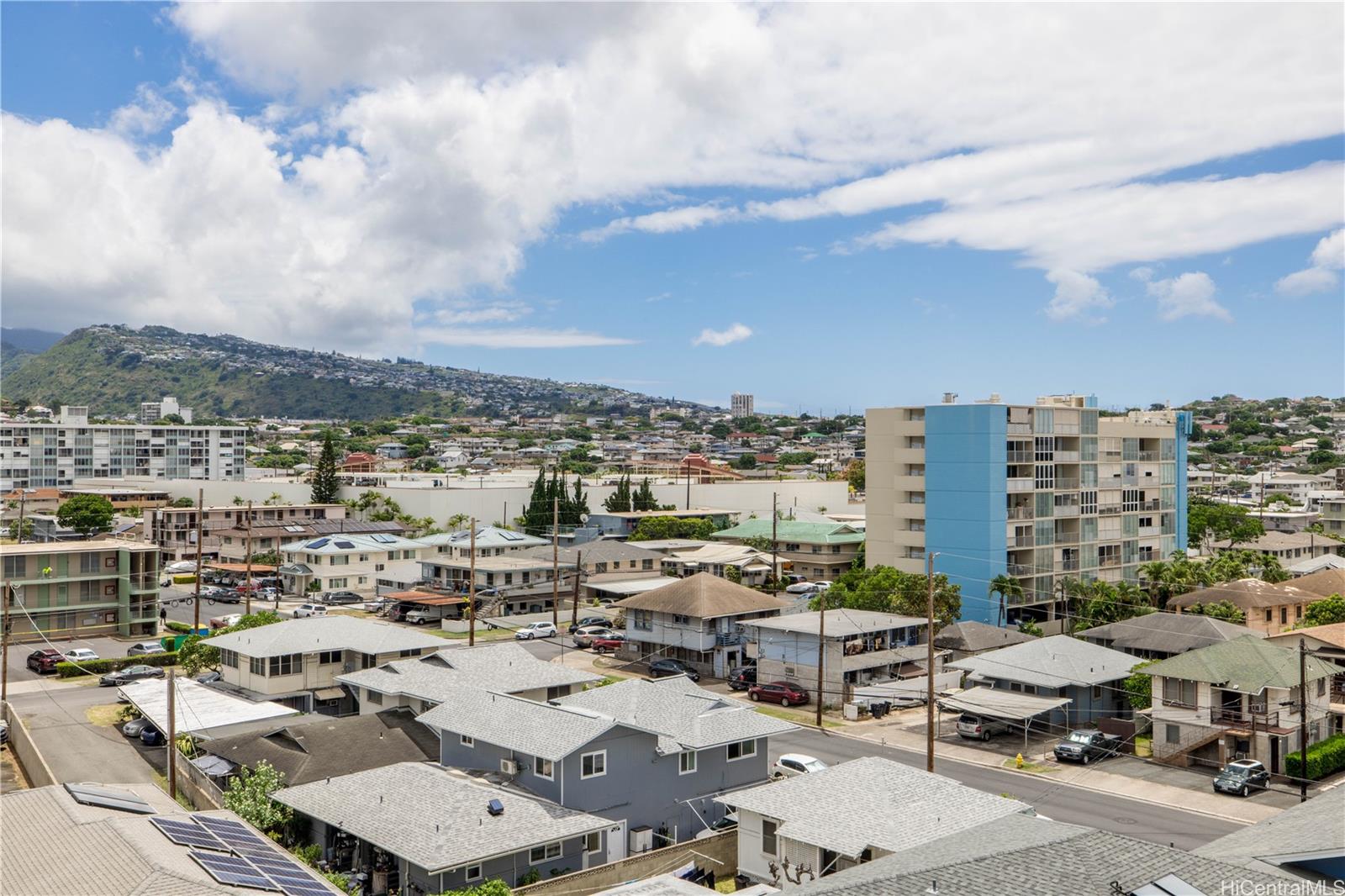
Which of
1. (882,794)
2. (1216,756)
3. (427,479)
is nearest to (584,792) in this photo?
(882,794)

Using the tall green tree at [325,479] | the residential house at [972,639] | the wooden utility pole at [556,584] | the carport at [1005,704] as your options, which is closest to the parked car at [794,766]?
the carport at [1005,704]

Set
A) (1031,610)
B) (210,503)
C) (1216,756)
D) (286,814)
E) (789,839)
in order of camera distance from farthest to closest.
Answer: (210,503) < (1031,610) < (1216,756) < (286,814) < (789,839)

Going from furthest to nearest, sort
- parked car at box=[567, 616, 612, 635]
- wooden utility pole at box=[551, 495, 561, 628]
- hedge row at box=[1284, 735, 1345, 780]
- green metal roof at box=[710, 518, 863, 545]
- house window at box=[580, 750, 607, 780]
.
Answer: green metal roof at box=[710, 518, 863, 545] < parked car at box=[567, 616, 612, 635] < wooden utility pole at box=[551, 495, 561, 628] < hedge row at box=[1284, 735, 1345, 780] < house window at box=[580, 750, 607, 780]

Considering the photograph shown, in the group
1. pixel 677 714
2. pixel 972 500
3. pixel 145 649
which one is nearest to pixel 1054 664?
pixel 677 714

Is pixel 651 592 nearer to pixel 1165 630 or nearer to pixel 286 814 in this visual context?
pixel 1165 630

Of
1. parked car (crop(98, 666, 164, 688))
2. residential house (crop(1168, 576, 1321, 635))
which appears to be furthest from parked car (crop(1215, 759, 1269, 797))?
parked car (crop(98, 666, 164, 688))

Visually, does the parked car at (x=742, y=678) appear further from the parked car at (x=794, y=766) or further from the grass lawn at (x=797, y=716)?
the parked car at (x=794, y=766)

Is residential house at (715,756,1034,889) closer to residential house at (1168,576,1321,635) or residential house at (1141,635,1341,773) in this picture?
residential house at (1141,635,1341,773)
